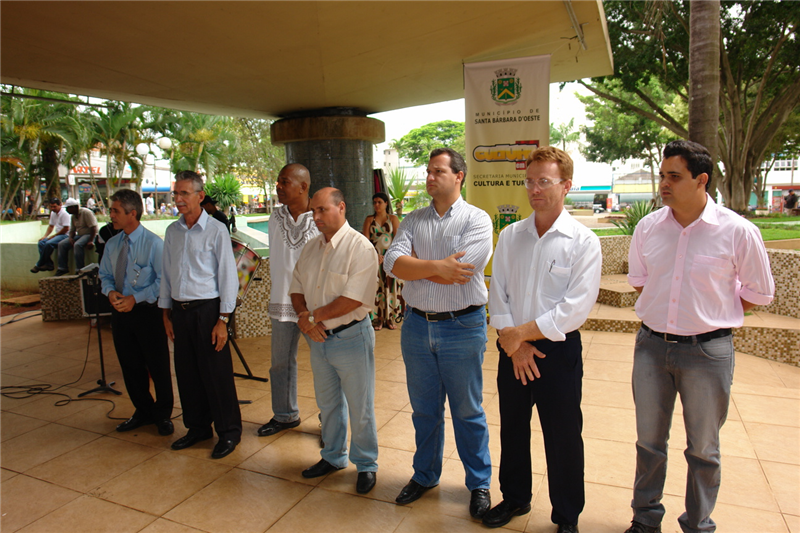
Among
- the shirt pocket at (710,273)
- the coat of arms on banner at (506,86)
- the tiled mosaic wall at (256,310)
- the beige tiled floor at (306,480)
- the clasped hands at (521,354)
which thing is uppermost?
the coat of arms on banner at (506,86)

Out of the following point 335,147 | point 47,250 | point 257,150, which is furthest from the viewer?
point 257,150

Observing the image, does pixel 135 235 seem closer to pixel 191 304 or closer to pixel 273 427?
pixel 191 304

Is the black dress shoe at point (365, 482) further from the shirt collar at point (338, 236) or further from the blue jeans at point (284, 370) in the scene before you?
the shirt collar at point (338, 236)

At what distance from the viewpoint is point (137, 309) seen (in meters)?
3.79

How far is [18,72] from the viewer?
17.1 ft

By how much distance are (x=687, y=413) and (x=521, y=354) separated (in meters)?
0.75

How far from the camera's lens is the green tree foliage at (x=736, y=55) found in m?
10.8

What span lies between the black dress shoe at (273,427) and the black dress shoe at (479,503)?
1.63 meters

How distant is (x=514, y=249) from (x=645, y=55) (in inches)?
444

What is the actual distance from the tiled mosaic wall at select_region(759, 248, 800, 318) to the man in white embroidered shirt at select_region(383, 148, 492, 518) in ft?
16.6

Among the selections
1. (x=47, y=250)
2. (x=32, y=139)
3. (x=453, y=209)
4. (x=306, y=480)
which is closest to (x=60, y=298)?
(x=47, y=250)

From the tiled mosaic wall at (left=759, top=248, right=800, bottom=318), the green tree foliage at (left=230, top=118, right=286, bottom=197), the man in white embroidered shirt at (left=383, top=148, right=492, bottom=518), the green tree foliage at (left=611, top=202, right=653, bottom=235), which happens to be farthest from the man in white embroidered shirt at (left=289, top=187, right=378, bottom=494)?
the green tree foliage at (left=230, top=118, right=286, bottom=197)

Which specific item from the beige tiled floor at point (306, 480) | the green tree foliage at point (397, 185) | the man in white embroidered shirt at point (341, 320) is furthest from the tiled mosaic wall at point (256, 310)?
the green tree foliage at point (397, 185)

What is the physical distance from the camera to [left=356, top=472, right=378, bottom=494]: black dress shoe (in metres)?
2.90
